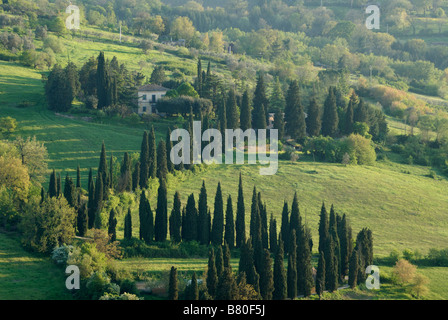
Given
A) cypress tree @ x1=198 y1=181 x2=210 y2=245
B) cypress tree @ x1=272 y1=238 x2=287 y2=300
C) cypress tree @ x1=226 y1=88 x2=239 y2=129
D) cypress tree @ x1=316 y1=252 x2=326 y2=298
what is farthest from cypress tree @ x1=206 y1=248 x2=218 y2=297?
cypress tree @ x1=226 y1=88 x2=239 y2=129

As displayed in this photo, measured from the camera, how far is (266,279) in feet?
184

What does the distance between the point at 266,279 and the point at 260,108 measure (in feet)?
169

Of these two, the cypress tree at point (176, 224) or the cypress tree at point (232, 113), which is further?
the cypress tree at point (232, 113)

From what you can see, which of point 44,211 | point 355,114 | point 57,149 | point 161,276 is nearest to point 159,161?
point 57,149

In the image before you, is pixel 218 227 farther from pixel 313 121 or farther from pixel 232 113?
pixel 313 121

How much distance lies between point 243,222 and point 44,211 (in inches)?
766

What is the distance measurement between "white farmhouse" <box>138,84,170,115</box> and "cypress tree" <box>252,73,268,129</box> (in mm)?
14977

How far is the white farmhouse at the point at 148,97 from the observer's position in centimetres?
10862

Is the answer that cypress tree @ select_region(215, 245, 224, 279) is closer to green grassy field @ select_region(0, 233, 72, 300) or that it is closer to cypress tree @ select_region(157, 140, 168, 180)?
green grassy field @ select_region(0, 233, 72, 300)

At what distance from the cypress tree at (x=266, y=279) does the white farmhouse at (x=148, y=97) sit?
184ft

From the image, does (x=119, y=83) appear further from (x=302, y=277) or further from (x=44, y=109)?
(x=302, y=277)

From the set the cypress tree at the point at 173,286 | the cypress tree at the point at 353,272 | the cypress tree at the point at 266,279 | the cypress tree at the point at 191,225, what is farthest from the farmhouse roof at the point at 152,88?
the cypress tree at the point at 173,286

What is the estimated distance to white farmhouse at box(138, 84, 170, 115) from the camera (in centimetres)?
10862

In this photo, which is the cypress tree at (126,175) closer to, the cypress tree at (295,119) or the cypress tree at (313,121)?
the cypress tree at (295,119)
